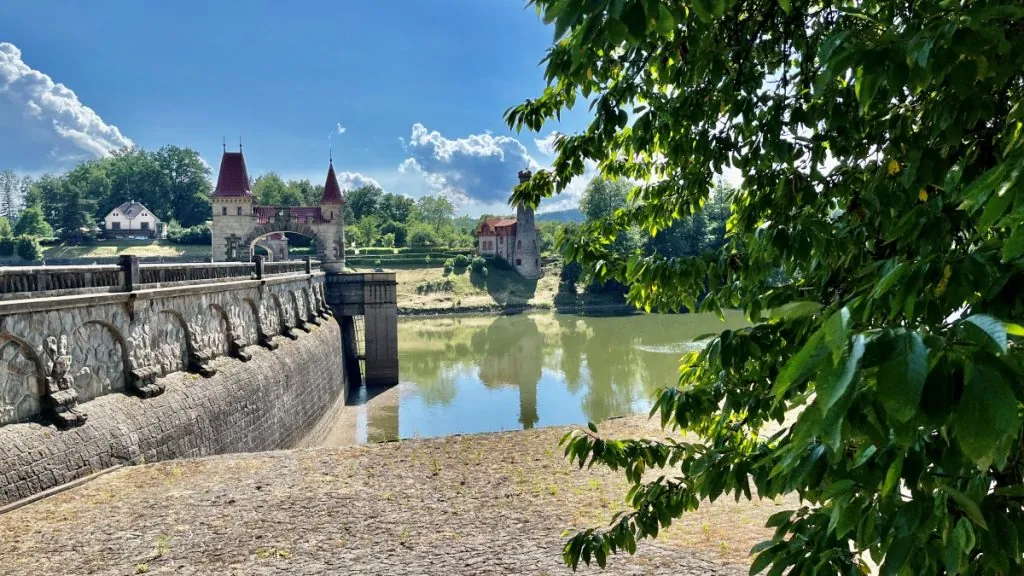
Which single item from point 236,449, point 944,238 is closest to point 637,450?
point 944,238

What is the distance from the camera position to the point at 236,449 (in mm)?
12961

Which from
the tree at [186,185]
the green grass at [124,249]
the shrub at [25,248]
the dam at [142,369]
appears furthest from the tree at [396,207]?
the dam at [142,369]

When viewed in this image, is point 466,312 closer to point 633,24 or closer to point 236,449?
point 236,449

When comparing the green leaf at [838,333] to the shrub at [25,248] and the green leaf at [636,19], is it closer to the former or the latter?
the green leaf at [636,19]

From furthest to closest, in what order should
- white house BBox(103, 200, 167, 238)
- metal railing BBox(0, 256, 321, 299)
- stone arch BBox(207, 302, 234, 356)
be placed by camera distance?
white house BBox(103, 200, 167, 238) → stone arch BBox(207, 302, 234, 356) → metal railing BBox(0, 256, 321, 299)

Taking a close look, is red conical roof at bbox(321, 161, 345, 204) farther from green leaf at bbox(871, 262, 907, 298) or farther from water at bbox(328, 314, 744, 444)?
green leaf at bbox(871, 262, 907, 298)

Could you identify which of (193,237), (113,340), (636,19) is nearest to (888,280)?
(636,19)

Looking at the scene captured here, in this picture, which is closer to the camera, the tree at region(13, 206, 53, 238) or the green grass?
the green grass

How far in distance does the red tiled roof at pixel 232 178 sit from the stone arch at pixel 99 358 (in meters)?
24.6

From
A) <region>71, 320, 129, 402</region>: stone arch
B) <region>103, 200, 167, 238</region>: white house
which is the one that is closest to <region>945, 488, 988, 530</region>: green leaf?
<region>71, 320, 129, 402</region>: stone arch

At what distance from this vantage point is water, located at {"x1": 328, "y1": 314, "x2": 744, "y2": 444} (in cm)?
2067

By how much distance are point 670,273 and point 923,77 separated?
1578mm

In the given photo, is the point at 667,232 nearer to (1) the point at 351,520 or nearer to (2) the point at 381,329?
(2) the point at 381,329

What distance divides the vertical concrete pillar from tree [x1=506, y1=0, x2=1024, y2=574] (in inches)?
914
